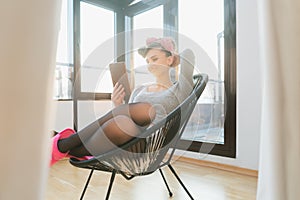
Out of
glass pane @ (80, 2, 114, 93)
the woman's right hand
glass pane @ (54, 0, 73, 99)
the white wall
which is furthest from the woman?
glass pane @ (54, 0, 73, 99)

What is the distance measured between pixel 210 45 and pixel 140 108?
1481 mm

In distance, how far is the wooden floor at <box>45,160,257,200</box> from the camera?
155 cm

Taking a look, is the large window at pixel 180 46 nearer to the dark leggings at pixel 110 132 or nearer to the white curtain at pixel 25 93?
the dark leggings at pixel 110 132

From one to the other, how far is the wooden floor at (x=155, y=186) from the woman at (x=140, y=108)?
21.9 inches

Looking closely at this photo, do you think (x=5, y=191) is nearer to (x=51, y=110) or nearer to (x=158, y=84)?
(x=51, y=110)

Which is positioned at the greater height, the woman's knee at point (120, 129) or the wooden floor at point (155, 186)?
the woman's knee at point (120, 129)

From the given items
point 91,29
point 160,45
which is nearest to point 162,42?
point 160,45

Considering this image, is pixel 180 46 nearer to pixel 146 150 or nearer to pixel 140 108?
pixel 140 108

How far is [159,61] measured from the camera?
1.42 metres

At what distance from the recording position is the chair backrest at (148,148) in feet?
3.54

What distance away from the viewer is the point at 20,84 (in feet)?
1.57

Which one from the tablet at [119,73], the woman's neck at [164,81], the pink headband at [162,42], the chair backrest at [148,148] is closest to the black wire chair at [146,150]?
the chair backrest at [148,148]

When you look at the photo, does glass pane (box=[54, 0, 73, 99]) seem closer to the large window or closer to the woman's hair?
the large window

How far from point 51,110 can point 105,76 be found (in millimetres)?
1086
